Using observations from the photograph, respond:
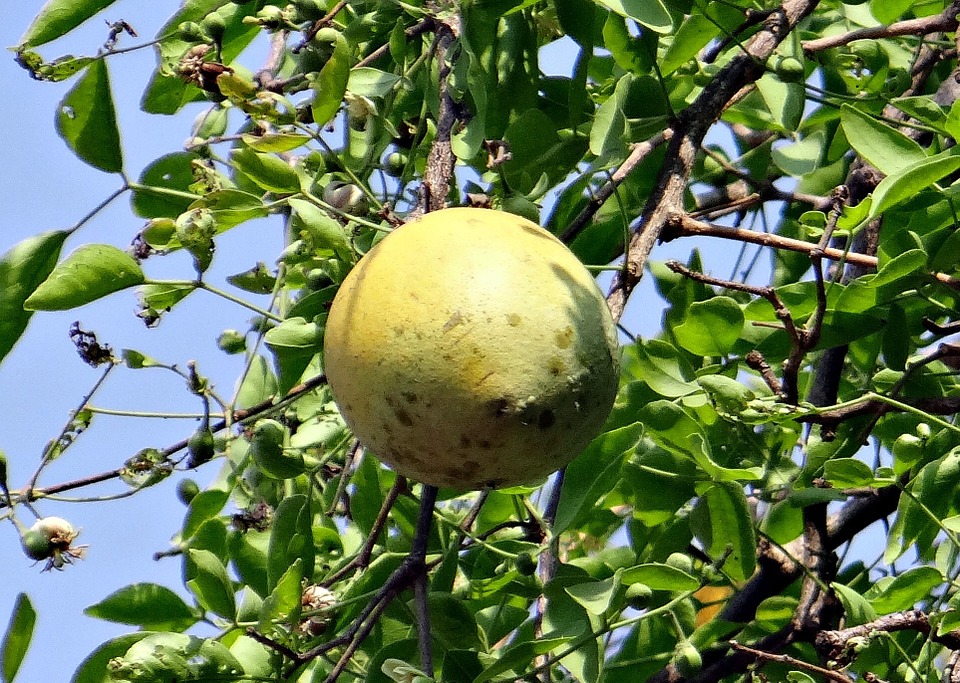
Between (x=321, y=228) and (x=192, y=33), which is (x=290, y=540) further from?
(x=192, y=33)

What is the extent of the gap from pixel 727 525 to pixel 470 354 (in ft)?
2.22

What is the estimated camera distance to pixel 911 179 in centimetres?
142

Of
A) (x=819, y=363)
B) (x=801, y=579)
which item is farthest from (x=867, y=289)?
(x=801, y=579)

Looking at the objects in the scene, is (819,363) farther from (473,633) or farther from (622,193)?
(473,633)

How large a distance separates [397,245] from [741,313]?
0.65 meters

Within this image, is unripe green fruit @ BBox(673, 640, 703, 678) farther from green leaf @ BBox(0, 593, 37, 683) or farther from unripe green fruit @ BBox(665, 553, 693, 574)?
green leaf @ BBox(0, 593, 37, 683)

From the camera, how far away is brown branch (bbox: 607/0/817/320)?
5.02 feet

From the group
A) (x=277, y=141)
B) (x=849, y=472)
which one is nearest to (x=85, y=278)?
(x=277, y=141)

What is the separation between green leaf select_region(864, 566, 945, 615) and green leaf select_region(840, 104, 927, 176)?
58cm

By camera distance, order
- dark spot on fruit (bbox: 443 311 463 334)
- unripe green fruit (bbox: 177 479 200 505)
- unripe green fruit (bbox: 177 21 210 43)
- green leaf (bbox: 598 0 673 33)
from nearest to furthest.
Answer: dark spot on fruit (bbox: 443 311 463 334) → green leaf (bbox: 598 0 673 33) → unripe green fruit (bbox: 177 21 210 43) → unripe green fruit (bbox: 177 479 200 505)

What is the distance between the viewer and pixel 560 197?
1.86 m

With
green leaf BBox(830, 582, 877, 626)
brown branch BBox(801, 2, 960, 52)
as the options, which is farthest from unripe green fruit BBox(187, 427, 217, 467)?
brown branch BBox(801, 2, 960, 52)

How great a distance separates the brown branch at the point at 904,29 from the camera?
1.99 metres

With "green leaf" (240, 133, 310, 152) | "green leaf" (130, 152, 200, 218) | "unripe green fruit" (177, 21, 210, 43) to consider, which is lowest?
"green leaf" (130, 152, 200, 218)
